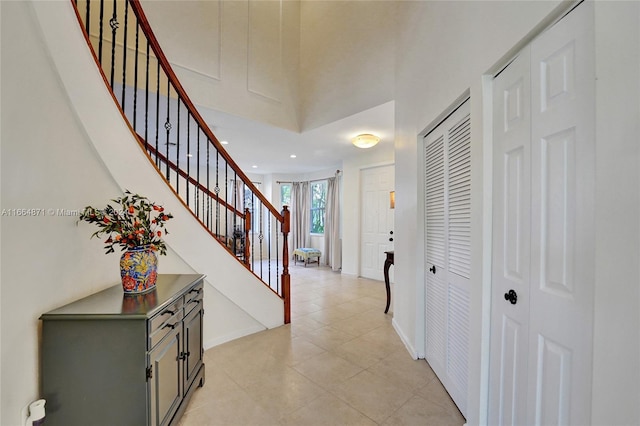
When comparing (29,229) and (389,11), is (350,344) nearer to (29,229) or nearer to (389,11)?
→ (29,229)

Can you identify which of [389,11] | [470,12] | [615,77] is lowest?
[615,77]

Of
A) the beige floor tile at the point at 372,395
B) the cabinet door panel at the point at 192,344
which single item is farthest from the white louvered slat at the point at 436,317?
the cabinet door panel at the point at 192,344

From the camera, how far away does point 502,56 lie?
1.26m

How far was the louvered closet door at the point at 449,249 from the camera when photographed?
1.73 metres

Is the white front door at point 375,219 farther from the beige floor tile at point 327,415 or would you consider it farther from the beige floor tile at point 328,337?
the beige floor tile at point 327,415

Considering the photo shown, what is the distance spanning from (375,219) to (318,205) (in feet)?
7.56

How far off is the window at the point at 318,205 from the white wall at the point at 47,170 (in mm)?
5610

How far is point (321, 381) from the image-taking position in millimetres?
2109

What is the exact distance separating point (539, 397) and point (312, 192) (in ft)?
22.4

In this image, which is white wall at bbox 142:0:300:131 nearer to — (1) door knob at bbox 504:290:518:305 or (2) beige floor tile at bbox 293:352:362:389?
(2) beige floor tile at bbox 293:352:362:389

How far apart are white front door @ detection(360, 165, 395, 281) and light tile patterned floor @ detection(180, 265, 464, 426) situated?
7.30 feet

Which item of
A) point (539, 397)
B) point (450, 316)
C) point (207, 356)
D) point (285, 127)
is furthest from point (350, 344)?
point (285, 127)

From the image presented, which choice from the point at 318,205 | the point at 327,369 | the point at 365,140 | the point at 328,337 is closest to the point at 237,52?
the point at 365,140

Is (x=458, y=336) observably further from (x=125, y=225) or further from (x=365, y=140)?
(x=365, y=140)
